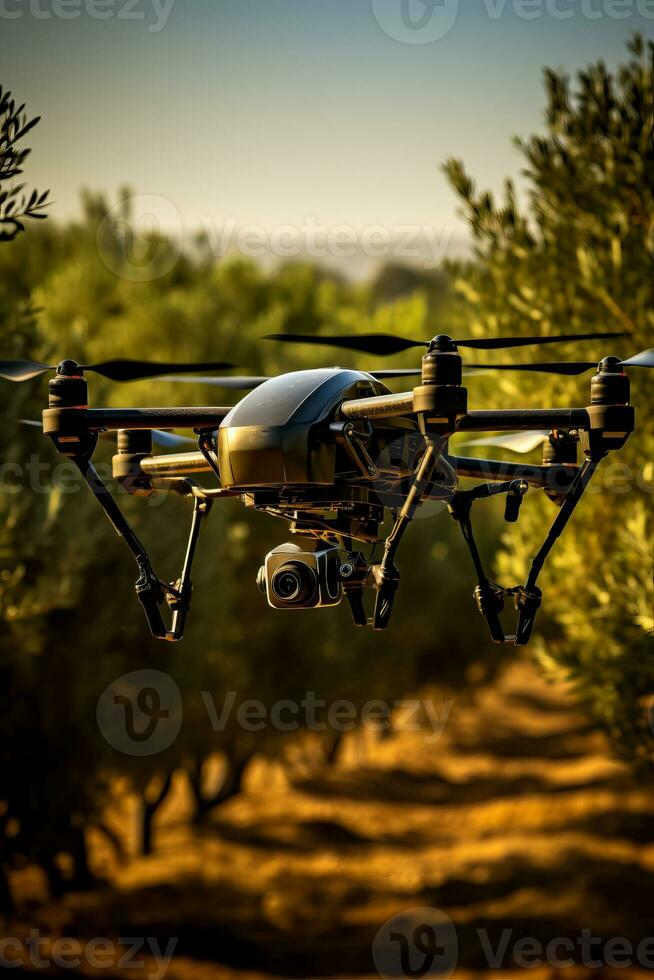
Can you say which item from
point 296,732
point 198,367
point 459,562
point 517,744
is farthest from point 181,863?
point 198,367

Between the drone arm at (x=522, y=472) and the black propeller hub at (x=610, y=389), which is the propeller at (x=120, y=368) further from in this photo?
the black propeller hub at (x=610, y=389)

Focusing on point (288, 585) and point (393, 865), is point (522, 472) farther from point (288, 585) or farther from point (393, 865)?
point (393, 865)

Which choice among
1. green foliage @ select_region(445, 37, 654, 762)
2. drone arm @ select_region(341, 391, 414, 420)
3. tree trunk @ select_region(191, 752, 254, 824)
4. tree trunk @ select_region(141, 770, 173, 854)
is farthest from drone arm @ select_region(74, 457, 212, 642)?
tree trunk @ select_region(191, 752, 254, 824)

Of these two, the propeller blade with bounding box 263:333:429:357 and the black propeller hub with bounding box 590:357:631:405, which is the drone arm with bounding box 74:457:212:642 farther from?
the black propeller hub with bounding box 590:357:631:405

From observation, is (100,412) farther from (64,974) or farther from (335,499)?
(64,974)

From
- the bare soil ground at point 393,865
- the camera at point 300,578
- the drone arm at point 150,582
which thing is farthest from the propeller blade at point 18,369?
the bare soil ground at point 393,865

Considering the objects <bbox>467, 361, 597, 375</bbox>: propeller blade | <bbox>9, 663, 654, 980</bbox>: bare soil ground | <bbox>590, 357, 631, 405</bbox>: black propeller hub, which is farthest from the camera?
<bbox>9, 663, 654, 980</bbox>: bare soil ground

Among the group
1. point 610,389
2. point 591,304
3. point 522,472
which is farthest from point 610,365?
point 591,304
